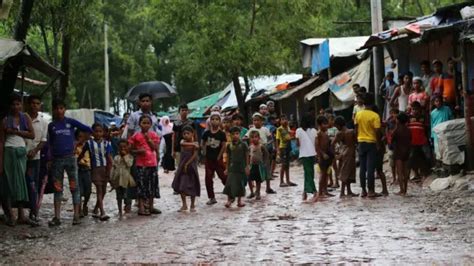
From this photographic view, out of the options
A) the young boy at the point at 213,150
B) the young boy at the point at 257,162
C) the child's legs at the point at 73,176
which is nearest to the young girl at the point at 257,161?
the young boy at the point at 257,162

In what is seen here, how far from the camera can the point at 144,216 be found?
37.9ft

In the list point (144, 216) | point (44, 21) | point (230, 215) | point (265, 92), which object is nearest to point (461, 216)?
point (230, 215)

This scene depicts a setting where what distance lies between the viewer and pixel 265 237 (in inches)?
341

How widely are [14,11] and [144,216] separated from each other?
5269mm

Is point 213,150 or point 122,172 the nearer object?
point 122,172

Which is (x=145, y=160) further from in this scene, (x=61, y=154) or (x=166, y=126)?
(x=166, y=126)

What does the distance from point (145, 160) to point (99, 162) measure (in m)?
0.67

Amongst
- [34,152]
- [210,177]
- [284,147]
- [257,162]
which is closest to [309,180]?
[257,162]

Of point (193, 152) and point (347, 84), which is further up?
point (347, 84)

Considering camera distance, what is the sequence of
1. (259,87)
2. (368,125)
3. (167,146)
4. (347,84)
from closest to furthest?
(368,125) < (167,146) < (347,84) < (259,87)

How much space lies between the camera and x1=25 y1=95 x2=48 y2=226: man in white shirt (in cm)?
1044

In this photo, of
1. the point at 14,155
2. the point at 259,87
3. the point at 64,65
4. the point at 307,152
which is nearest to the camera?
the point at 14,155

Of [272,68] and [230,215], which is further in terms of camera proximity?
[272,68]

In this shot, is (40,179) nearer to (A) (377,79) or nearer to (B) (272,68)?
(A) (377,79)
